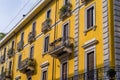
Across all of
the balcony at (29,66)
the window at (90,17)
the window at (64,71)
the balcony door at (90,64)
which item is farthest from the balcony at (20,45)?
the balcony door at (90,64)

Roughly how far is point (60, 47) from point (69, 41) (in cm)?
82

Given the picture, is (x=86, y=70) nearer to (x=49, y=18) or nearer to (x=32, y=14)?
(x=49, y=18)

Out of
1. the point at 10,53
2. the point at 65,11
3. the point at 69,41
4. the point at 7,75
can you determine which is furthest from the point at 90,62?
the point at 10,53

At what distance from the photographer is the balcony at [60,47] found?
24.9 meters

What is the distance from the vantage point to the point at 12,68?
1517 inches

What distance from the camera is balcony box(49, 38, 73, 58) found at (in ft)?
81.6

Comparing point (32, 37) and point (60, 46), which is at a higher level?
point (32, 37)

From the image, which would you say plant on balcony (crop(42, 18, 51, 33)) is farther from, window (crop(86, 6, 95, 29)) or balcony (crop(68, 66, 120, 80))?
balcony (crop(68, 66, 120, 80))

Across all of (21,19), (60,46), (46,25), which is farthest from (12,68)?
(60,46)

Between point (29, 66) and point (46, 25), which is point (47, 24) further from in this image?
point (29, 66)

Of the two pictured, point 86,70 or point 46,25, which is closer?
point 86,70

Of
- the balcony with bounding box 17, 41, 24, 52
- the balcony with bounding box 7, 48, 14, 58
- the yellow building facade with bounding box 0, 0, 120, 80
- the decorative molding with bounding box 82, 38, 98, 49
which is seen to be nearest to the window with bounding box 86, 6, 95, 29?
the yellow building facade with bounding box 0, 0, 120, 80

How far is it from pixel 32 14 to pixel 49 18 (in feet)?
14.0

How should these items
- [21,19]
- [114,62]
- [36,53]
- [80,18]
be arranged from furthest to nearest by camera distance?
[21,19] → [36,53] → [80,18] → [114,62]
